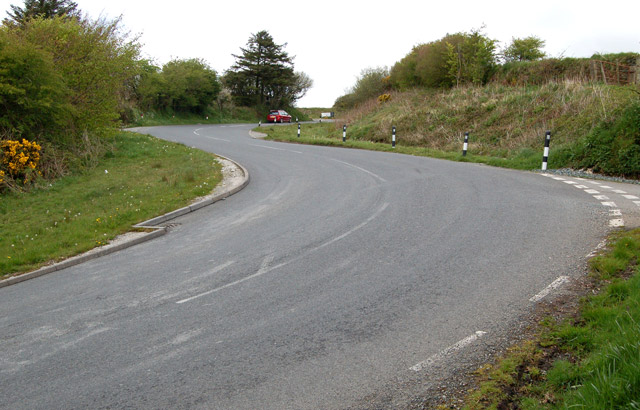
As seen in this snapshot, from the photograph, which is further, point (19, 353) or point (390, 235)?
point (390, 235)

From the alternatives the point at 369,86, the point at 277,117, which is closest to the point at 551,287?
the point at 369,86

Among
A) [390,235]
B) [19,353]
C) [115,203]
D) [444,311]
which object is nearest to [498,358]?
[444,311]

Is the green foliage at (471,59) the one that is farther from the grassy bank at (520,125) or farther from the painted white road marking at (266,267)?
the painted white road marking at (266,267)

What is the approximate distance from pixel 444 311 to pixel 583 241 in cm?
355

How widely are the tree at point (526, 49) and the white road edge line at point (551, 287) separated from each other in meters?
32.1

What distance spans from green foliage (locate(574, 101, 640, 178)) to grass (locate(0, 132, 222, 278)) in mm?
11844

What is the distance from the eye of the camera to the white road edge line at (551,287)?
5289 mm

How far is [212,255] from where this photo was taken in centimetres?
767

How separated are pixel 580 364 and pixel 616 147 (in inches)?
507

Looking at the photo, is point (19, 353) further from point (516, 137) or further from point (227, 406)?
point (516, 137)

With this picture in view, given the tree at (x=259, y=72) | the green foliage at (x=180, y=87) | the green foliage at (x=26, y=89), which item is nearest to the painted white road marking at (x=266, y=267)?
the green foliage at (x=26, y=89)

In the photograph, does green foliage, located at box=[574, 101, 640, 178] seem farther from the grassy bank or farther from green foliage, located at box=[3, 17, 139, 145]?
green foliage, located at box=[3, 17, 139, 145]

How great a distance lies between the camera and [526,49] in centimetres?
3438

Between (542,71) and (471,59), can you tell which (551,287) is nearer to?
(542,71)
